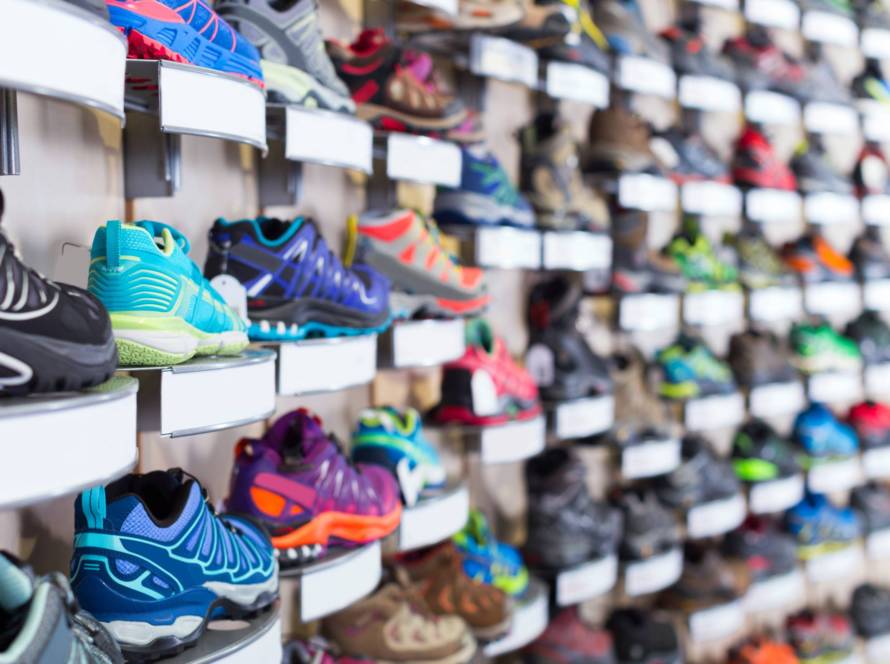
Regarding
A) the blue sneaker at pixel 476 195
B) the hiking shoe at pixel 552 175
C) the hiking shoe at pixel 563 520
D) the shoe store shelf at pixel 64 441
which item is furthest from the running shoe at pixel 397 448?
the shoe store shelf at pixel 64 441

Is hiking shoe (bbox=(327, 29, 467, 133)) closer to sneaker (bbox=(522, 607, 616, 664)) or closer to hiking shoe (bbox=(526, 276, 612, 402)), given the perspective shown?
hiking shoe (bbox=(526, 276, 612, 402))

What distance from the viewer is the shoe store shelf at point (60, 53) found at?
975 millimetres

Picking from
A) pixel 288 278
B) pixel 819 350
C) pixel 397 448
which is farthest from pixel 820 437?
pixel 288 278

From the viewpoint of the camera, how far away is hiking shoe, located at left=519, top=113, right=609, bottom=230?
9.77 ft

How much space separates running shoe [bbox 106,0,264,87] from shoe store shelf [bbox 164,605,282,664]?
81 centimetres

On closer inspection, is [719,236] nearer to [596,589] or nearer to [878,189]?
[878,189]

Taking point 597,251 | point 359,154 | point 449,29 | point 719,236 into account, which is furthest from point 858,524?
point 359,154

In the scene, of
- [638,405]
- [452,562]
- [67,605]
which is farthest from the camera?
[638,405]

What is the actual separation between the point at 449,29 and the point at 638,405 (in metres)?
1.40

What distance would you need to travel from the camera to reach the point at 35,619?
1006mm

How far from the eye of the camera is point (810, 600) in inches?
174

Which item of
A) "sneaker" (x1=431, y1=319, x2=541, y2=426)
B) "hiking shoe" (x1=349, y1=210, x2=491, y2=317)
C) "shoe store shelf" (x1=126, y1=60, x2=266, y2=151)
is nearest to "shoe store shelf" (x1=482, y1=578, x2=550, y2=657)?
"sneaker" (x1=431, y1=319, x2=541, y2=426)

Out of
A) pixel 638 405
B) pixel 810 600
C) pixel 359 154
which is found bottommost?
pixel 810 600

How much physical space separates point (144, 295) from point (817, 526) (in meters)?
3.32
